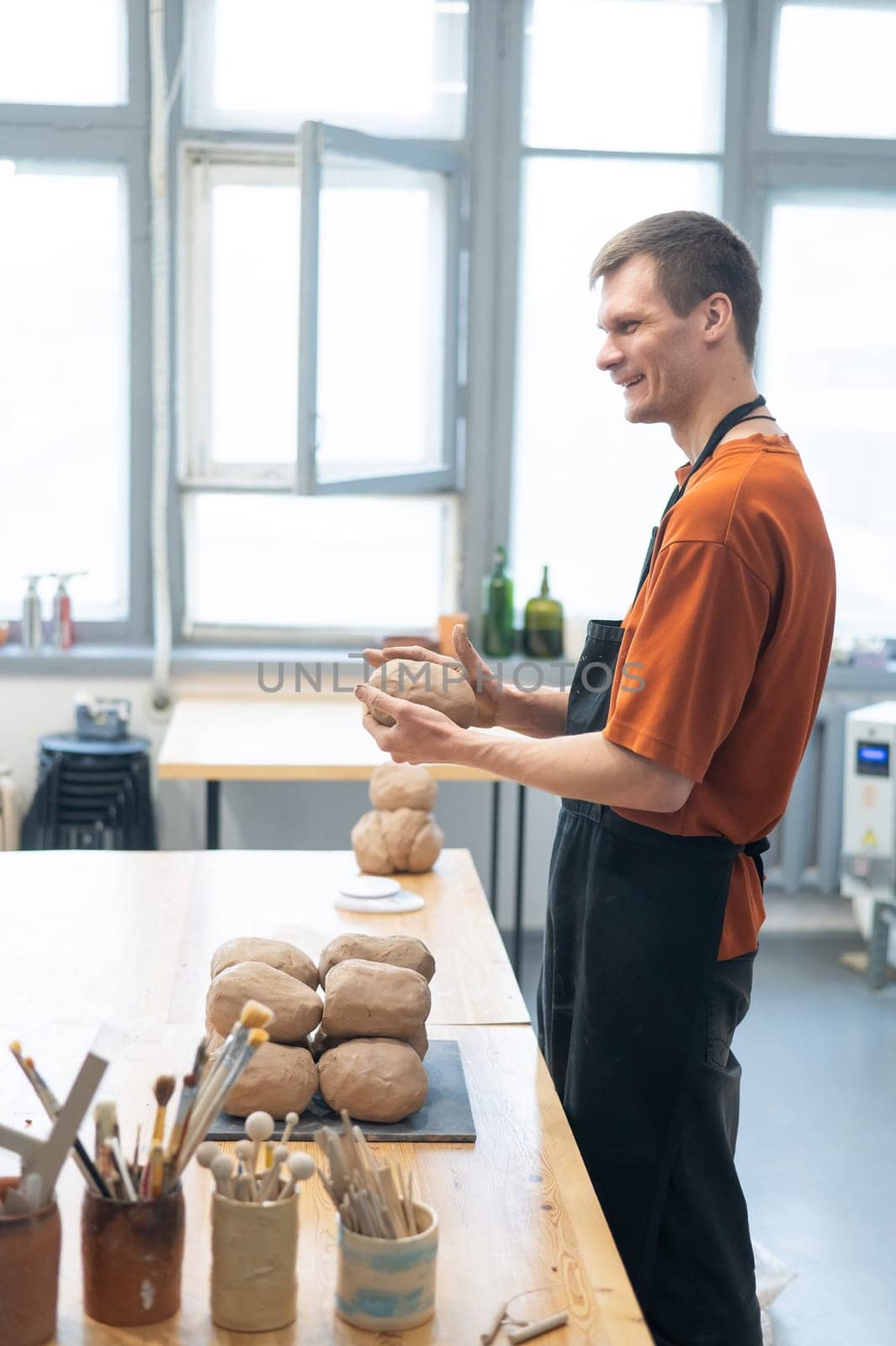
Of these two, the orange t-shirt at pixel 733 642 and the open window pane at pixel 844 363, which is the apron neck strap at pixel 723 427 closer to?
the orange t-shirt at pixel 733 642

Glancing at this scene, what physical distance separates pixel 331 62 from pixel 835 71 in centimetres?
173

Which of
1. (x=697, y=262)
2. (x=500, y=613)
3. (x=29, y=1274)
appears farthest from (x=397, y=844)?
(x=500, y=613)

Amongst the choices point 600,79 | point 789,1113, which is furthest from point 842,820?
point 600,79

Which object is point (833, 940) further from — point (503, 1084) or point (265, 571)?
point (503, 1084)

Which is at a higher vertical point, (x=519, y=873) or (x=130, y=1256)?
(x=130, y=1256)

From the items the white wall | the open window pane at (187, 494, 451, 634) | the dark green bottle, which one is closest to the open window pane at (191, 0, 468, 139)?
the open window pane at (187, 494, 451, 634)

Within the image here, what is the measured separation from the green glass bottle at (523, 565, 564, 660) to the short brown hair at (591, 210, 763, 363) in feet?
9.19

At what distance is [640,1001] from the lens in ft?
5.86

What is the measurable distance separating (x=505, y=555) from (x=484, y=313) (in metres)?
0.83

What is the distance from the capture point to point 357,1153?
47.9 inches

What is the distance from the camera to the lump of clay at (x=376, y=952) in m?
1.72

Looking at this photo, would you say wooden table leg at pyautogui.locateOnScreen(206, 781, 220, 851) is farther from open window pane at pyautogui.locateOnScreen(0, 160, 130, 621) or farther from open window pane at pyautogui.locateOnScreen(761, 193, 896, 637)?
open window pane at pyautogui.locateOnScreen(761, 193, 896, 637)

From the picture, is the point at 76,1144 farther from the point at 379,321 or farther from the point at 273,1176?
the point at 379,321

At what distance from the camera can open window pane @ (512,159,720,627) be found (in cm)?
460
